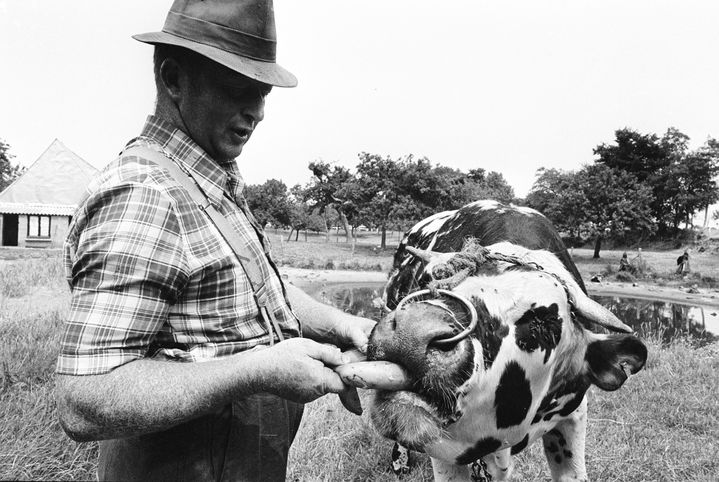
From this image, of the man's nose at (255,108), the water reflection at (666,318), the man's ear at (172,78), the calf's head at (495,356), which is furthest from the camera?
the water reflection at (666,318)

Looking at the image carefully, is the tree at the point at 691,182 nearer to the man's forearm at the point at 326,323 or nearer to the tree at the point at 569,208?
the tree at the point at 569,208

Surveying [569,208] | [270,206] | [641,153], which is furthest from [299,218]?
[641,153]

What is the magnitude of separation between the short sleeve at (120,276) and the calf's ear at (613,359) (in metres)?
2.33

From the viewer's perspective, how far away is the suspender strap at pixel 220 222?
1.61 m

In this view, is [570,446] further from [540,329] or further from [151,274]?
[151,274]

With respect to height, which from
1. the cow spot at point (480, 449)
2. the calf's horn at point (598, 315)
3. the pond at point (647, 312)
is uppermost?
the calf's horn at point (598, 315)

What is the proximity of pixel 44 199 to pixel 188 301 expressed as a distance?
37.0 meters

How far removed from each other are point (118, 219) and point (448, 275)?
1600 millimetres

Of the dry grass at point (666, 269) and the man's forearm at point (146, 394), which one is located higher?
the man's forearm at point (146, 394)

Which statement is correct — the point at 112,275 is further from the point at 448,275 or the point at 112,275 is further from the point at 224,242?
the point at 448,275

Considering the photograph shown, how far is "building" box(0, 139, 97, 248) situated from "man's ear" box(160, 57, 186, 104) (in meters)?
30.9

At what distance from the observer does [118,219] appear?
4.54 feet

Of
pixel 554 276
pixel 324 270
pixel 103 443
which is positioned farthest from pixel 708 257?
pixel 103 443

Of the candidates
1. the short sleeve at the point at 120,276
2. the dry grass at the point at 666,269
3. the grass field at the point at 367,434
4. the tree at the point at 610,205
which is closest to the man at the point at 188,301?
the short sleeve at the point at 120,276
